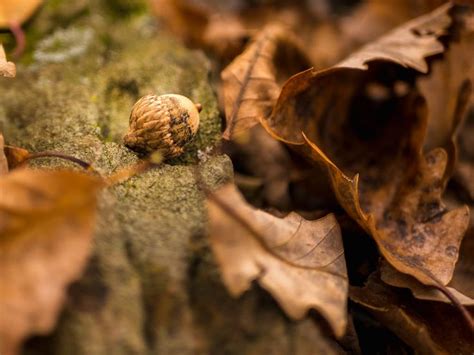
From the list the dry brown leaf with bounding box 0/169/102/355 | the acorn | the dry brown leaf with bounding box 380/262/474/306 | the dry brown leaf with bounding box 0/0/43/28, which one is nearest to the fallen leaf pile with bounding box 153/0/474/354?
the dry brown leaf with bounding box 380/262/474/306

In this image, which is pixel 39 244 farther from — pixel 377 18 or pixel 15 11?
pixel 377 18

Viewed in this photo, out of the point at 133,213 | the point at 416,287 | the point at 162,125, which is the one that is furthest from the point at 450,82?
the point at 133,213

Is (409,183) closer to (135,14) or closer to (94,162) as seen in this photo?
(94,162)

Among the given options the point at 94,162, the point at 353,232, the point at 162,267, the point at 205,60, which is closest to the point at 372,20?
the point at 205,60

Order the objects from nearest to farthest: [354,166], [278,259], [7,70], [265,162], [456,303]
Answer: [278,259] → [456,303] → [7,70] → [354,166] → [265,162]

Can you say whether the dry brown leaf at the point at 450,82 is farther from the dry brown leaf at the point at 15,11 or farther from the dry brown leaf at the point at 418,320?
the dry brown leaf at the point at 15,11

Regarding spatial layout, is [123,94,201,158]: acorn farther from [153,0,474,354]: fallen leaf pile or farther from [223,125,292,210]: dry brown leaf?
[223,125,292,210]: dry brown leaf
